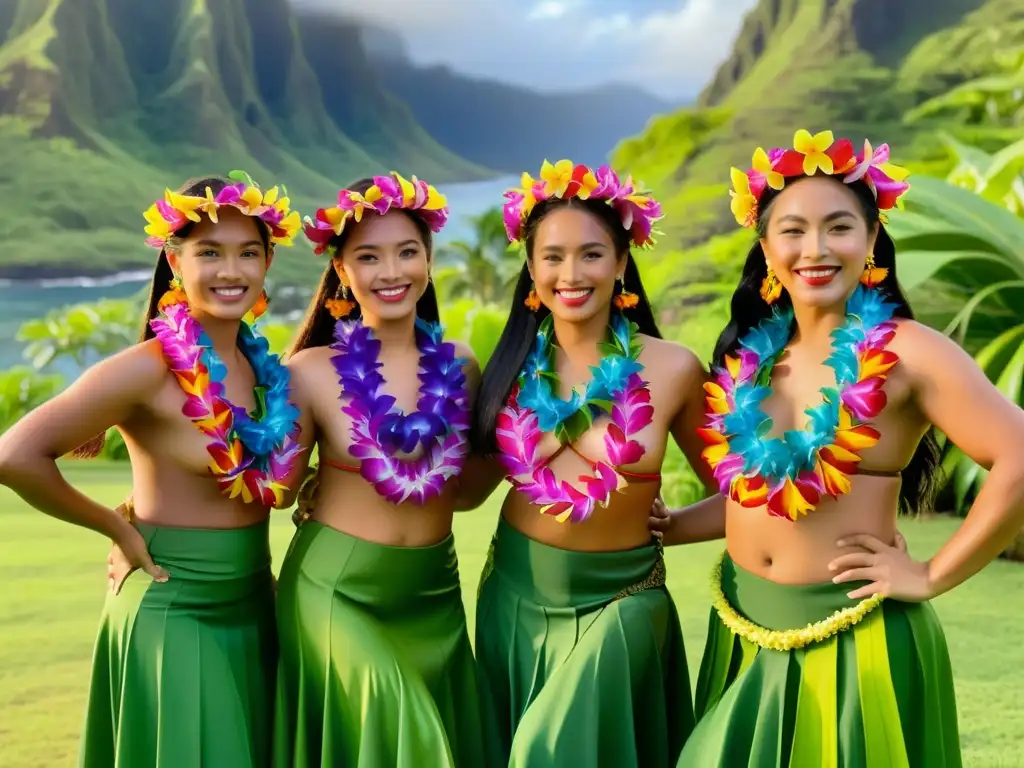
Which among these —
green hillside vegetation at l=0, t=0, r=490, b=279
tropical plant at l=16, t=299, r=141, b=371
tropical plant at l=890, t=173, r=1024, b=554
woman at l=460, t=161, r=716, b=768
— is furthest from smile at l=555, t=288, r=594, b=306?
green hillside vegetation at l=0, t=0, r=490, b=279

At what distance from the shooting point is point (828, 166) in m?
1.75

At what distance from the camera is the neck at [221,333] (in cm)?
204

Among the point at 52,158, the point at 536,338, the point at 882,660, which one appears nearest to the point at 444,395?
the point at 536,338

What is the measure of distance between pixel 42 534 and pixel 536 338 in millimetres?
4678

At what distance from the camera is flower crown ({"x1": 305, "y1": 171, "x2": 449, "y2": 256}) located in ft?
6.76

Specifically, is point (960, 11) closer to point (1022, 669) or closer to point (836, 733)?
point (1022, 669)

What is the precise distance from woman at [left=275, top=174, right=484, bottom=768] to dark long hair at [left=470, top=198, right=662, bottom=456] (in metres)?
0.06

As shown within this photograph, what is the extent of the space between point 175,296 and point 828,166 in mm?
1340

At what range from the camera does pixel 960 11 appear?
13820 mm

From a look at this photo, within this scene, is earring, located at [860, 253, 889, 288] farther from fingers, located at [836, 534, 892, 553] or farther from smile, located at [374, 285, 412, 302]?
smile, located at [374, 285, 412, 302]

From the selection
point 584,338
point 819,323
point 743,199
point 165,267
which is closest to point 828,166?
point 743,199

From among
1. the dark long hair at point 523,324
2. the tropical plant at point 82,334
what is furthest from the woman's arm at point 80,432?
the tropical plant at point 82,334

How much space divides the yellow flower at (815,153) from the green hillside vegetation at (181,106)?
13.1m

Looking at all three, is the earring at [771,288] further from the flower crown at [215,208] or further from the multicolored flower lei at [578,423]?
the flower crown at [215,208]
